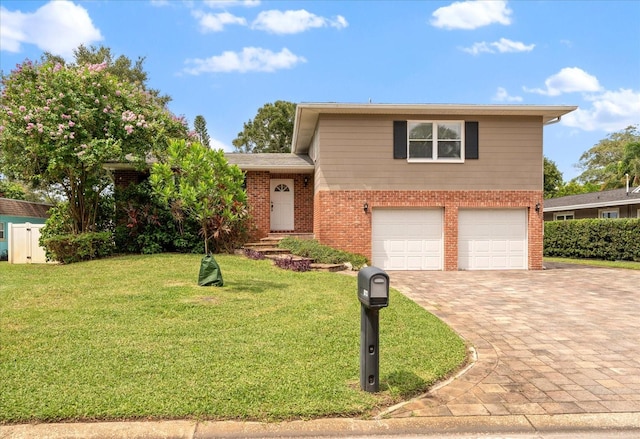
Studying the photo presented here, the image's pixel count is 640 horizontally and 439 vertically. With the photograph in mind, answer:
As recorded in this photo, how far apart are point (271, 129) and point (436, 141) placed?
24695mm

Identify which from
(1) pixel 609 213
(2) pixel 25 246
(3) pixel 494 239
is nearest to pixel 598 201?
(1) pixel 609 213

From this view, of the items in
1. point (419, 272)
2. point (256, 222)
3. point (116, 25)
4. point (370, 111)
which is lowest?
point (419, 272)

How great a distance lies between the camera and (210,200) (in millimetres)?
8062

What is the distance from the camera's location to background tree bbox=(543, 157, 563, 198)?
40344 mm

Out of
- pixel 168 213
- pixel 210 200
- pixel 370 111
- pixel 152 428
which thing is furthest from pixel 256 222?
pixel 152 428

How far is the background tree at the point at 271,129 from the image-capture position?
35.8 m

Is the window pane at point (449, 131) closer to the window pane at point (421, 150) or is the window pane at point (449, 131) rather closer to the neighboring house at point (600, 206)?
the window pane at point (421, 150)

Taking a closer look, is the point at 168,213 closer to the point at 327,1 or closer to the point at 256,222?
the point at 256,222

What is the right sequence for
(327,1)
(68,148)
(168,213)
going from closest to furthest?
(327,1), (68,148), (168,213)

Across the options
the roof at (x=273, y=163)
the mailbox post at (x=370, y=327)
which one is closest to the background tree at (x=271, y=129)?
the roof at (x=273, y=163)

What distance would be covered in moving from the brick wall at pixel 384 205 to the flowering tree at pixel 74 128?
226 inches

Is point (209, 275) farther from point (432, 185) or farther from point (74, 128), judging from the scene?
point (432, 185)

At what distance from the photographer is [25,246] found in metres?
13.7

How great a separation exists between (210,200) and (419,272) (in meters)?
7.29
